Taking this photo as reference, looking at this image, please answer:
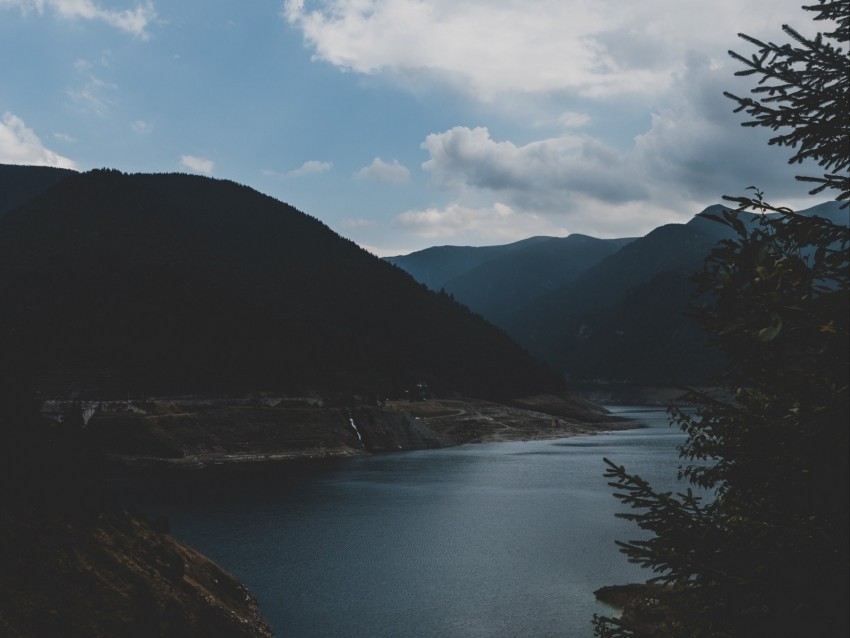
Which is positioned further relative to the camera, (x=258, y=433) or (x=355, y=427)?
(x=355, y=427)

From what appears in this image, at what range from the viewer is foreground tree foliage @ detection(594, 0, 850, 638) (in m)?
8.16

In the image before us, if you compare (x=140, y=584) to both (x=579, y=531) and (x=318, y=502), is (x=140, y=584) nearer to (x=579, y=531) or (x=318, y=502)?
(x=579, y=531)

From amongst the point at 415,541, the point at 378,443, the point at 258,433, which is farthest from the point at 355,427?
the point at 415,541

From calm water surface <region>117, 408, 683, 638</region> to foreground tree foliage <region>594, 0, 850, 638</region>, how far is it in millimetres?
36694

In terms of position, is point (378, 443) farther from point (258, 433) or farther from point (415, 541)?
point (415, 541)

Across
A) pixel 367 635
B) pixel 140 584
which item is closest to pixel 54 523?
pixel 140 584

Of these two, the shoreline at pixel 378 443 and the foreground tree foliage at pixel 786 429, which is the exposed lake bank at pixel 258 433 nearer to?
the shoreline at pixel 378 443

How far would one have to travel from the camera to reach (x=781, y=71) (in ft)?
34.3

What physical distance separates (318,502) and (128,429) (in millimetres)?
57675

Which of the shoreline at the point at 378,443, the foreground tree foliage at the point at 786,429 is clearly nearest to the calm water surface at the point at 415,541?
the shoreline at the point at 378,443

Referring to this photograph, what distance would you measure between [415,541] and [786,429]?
66.8m

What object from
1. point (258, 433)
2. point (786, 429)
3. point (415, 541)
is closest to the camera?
point (786, 429)

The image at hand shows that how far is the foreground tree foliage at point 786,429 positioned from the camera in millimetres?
8164

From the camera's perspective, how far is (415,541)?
71.9 metres
